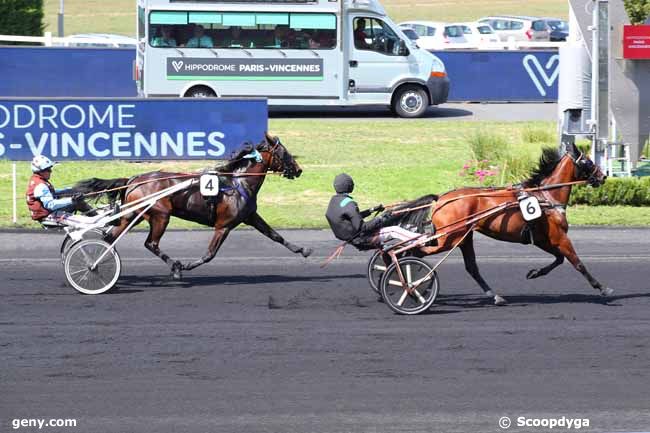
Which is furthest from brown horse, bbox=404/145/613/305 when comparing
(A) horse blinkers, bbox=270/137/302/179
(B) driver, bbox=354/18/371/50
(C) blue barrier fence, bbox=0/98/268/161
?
(B) driver, bbox=354/18/371/50

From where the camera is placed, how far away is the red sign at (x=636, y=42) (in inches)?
722

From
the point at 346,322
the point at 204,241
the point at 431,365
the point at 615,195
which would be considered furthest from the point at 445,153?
the point at 431,365

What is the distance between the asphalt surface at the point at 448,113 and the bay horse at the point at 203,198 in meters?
14.2

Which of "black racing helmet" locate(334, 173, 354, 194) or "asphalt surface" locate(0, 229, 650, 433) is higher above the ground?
"black racing helmet" locate(334, 173, 354, 194)

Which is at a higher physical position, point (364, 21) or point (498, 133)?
point (364, 21)

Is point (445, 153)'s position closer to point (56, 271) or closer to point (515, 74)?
point (515, 74)

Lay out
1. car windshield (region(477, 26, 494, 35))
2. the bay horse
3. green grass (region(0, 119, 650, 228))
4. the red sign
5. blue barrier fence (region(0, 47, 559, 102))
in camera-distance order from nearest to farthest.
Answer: the bay horse < green grass (region(0, 119, 650, 228)) < the red sign < blue barrier fence (region(0, 47, 559, 102)) < car windshield (region(477, 26, 494, 35))

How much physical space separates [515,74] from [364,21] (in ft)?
17.1

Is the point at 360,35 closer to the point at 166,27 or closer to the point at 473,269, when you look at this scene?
the point at 166,27

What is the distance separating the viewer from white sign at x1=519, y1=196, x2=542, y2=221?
412 inches

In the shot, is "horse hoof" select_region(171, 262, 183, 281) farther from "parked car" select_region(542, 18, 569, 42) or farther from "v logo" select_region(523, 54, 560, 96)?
"parked car" select_region(542, 18, 569, 42)

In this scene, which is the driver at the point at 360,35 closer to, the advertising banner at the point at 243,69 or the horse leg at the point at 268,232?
the advertising banner at the point at 243,69

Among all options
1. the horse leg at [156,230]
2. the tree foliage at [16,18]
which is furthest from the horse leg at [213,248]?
the tree foliage at [16,18]

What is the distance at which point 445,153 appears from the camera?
71.1 feet
